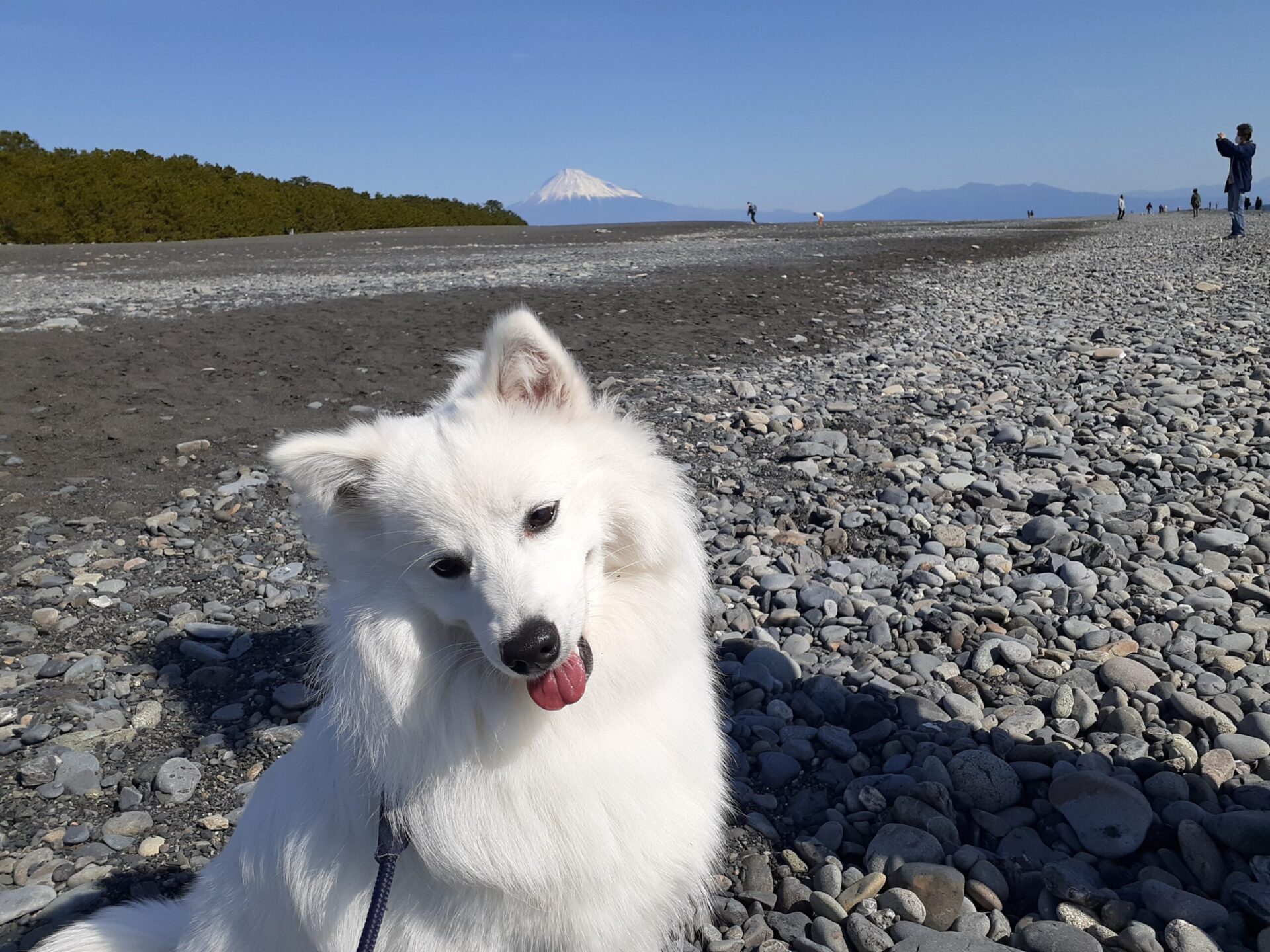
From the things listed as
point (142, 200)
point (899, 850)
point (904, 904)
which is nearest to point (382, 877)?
point (904, 904)

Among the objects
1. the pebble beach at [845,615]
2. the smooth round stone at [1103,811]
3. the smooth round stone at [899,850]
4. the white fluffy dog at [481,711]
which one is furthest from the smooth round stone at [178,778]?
the smooth round stone at [1103,811]

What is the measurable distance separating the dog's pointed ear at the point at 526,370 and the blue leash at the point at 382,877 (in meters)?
0.98

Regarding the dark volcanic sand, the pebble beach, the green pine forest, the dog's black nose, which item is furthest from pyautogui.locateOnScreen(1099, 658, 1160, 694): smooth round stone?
the green pine forest

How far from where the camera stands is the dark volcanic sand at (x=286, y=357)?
6047 mm

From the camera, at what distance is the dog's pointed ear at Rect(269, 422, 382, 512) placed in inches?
70.4

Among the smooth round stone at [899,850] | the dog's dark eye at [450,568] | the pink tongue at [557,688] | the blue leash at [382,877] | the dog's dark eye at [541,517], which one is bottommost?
the smooth round stone at [899,850]

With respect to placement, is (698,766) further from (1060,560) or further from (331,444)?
(1060,560)

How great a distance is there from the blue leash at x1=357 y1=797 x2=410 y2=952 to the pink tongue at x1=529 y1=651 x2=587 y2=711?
16.1 inches

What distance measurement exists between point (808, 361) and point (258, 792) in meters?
7.22

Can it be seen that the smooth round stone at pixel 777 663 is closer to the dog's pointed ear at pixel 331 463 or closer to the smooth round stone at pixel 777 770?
the smooth round stone at pixel 777 770

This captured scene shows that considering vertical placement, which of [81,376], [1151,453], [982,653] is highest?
[81,376]

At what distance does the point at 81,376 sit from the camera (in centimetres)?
795

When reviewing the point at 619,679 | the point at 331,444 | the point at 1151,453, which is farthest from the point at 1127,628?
the point at 331,444

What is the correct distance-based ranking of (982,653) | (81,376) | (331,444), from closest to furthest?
(331,444) < (982,653) < (81,376)
